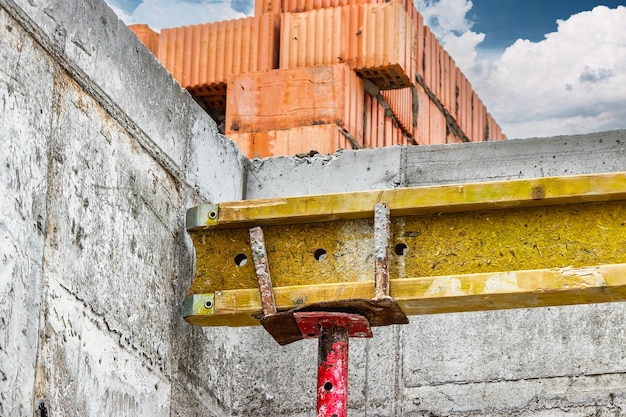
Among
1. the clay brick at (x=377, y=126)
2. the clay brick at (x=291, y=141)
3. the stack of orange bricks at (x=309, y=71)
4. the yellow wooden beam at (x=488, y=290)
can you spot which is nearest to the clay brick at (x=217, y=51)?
the stack of orange bricks at (x=309, y=71)

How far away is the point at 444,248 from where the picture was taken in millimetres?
5434

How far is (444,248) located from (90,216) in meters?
1.59

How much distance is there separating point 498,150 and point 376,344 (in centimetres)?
131

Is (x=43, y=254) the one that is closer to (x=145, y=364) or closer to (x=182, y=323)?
(x=145, y=364)

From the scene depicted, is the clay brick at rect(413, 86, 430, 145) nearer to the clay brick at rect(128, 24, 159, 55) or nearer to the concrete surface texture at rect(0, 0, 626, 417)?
the clay brick at rect(128, 24, 159, 55)

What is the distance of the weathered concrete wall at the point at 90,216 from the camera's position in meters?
4.52

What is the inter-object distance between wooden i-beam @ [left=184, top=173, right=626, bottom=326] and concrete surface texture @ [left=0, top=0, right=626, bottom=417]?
437 mm

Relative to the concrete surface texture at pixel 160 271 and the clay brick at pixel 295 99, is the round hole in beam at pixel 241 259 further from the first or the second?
the clay brick at pixel 295 99

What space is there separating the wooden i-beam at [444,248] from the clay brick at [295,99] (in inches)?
236

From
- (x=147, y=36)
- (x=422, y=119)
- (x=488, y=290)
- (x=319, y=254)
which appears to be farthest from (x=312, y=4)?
(x=488, y=290)

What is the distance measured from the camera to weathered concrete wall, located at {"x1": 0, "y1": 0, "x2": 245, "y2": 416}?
452 centimetres

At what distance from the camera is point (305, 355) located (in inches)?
261

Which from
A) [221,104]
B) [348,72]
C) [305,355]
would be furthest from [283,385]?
[221,104]

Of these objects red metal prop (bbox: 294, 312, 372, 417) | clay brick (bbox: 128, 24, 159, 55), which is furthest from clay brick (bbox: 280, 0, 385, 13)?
red metal prop (bbox: 294, 312, 372, 417)
